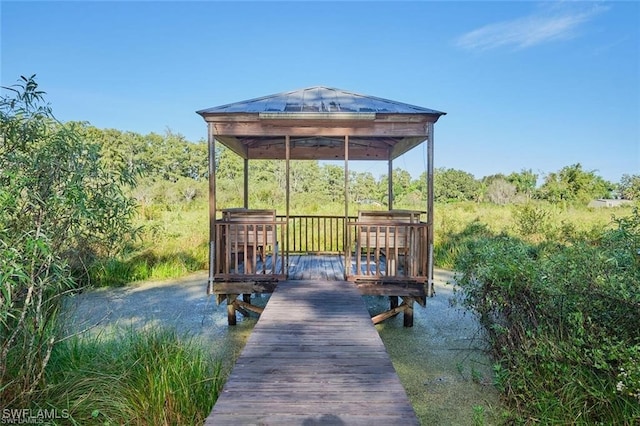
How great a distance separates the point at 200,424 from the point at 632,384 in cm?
307

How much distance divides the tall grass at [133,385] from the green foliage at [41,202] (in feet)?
0.86

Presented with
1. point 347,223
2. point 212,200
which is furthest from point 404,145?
point 212,200

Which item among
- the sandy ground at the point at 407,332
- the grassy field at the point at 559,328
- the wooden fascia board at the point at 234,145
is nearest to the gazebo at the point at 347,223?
the wooden fascia board at the point at 234,145

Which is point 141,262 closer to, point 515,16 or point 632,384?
point 632,384

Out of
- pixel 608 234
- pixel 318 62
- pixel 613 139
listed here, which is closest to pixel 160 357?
→ pixel 608 234

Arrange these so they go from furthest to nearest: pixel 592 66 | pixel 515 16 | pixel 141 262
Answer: pixel 592 66 < pixel 515 16 < pixel 141 262

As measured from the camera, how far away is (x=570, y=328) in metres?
2.91

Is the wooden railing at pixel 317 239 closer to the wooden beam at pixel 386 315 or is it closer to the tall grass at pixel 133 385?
the wooden beam at pixel 386 315

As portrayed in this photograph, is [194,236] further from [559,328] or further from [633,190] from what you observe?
[633,190]

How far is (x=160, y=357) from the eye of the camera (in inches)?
123

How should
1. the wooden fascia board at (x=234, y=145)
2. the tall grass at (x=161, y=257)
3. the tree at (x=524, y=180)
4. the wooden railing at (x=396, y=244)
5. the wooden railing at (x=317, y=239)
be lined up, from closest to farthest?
the wooden railing at (x=396, y=244) → the wooden fascia board at (x=234, y=145) → the wooden railing at (x=317, y=239) → the tall grass at (x=161, y=257) → the tree at (x=524, y=180)

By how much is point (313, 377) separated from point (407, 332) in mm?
3476

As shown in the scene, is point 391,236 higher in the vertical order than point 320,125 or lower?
lower

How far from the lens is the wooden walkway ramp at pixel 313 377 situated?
2.04m
